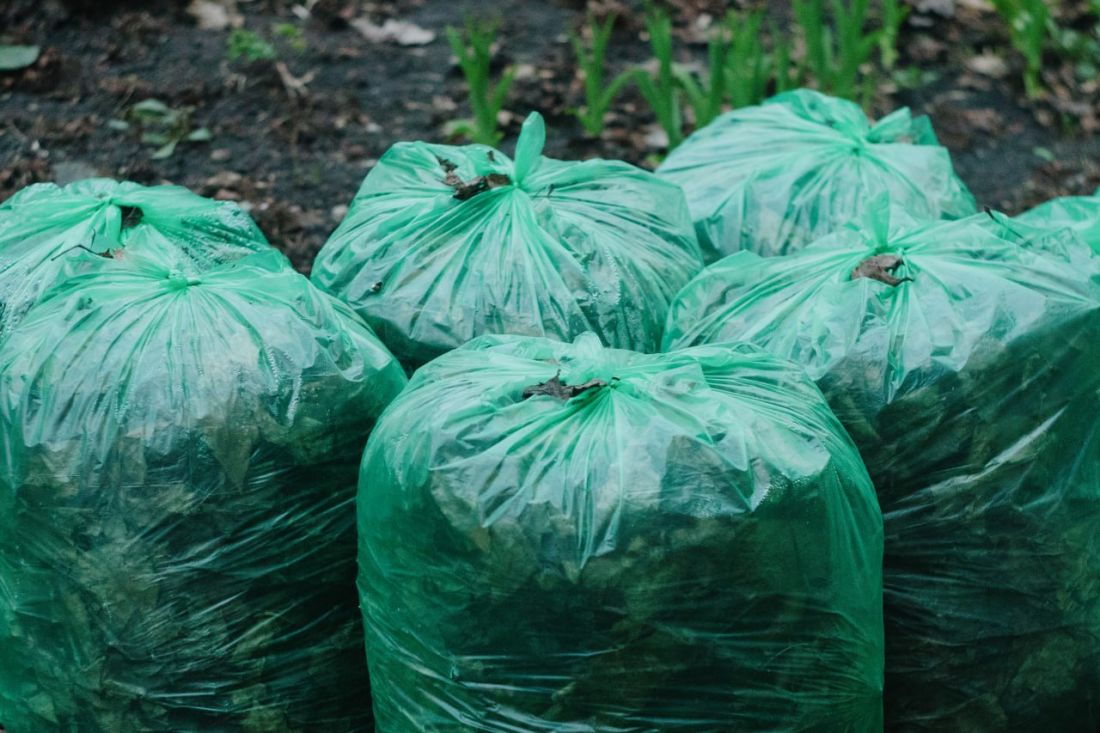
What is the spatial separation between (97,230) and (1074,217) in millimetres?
1839

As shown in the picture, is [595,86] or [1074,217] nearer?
[1074,217]

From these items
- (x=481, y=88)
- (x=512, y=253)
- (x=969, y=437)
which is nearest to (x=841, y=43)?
(x=481, y=88)

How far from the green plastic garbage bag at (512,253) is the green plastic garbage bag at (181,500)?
0.18 m

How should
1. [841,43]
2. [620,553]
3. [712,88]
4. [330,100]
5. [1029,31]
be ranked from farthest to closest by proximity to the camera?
[1029,31]
[330,100]
[841,43]
[712,88]
[620,553]

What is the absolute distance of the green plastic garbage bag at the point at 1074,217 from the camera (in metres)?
2.51

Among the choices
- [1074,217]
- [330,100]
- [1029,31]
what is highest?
[1074,217]

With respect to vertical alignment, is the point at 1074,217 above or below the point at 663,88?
above

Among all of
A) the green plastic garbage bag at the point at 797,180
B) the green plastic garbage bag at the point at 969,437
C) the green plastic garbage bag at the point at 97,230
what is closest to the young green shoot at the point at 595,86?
the green plastic garbage bag at the point at 797,180

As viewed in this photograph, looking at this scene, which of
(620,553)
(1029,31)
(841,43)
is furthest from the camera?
(1029,31)

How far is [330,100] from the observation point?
404cm

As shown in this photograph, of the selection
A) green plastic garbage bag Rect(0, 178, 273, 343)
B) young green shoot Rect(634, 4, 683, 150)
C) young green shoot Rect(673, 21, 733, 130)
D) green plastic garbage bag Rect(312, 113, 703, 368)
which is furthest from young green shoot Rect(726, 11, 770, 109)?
green plastic garbage bag Rect(0, 178, 273, 343)

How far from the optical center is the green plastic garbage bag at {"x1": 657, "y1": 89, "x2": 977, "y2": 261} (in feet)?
8.83

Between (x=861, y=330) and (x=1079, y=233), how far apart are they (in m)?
0.65

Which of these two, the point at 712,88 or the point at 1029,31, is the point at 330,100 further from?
the point at 1029,31
